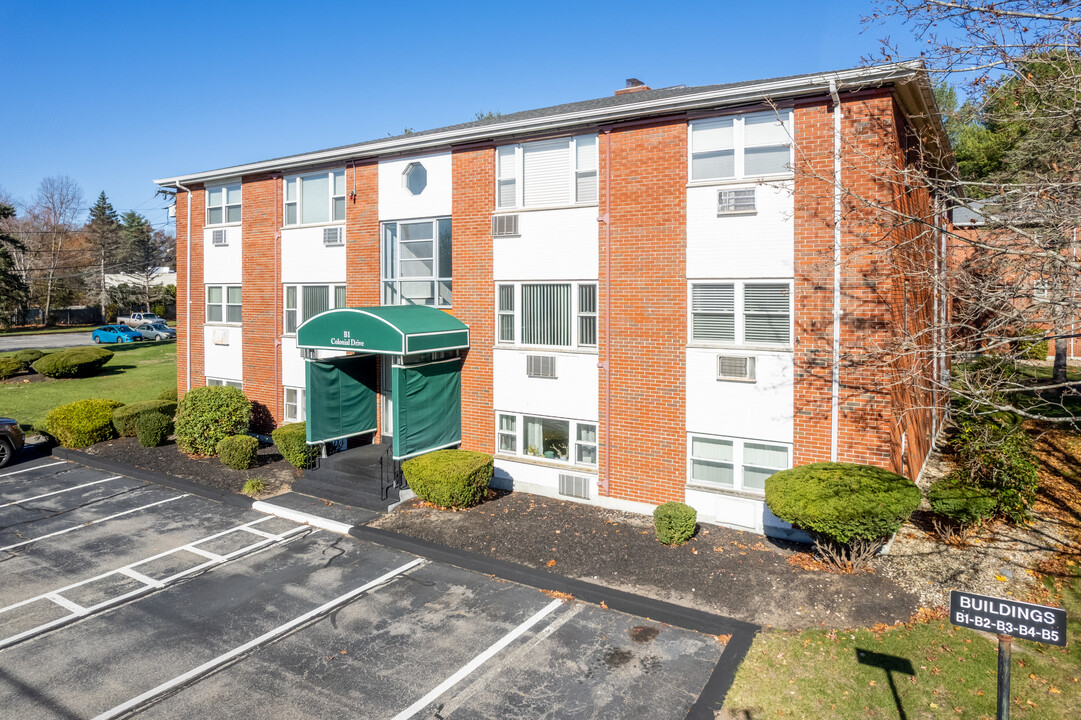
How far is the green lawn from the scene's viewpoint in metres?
25.7

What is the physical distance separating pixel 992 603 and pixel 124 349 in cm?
5098

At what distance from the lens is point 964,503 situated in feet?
36.0

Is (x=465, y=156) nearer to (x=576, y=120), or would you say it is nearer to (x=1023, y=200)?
(x=576, y=120)

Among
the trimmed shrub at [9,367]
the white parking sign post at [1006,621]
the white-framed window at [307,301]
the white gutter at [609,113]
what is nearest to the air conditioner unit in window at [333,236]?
the white-framed window at [307,301]

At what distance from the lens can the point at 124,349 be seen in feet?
148

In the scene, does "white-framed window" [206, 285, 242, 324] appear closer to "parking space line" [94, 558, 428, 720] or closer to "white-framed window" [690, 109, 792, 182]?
"parking space line" [94, 558, 428, 720]

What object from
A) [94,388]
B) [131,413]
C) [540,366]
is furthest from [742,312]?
[94,388]

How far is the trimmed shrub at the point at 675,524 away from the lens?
11.7m

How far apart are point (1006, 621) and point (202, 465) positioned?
17469mm

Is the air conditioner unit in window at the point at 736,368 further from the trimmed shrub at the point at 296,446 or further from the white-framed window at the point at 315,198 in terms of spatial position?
the white-framed window at the point at 315,198

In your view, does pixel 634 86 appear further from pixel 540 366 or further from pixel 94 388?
pixel 94 388

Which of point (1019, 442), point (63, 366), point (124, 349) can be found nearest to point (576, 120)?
point (1019, 442)

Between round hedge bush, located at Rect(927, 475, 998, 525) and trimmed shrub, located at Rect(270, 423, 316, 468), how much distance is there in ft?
43.6

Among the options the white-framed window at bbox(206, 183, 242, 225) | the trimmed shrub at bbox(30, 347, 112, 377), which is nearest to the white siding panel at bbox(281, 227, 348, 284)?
the white-framed window at bbox(206, 183, 242, 225)
